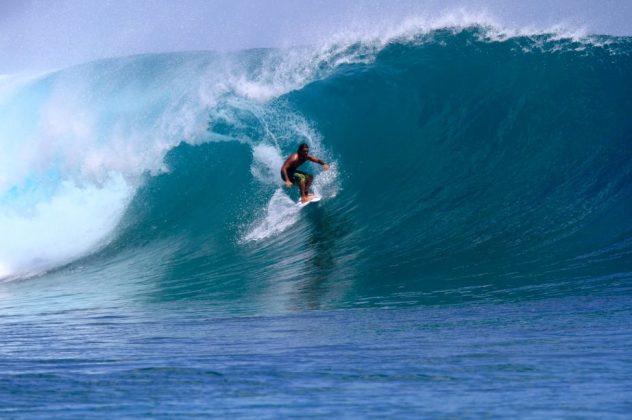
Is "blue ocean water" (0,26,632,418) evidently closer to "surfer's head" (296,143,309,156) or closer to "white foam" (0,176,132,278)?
"white foam" (0,176,132,278)

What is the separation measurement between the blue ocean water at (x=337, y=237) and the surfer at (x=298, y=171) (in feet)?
1.24

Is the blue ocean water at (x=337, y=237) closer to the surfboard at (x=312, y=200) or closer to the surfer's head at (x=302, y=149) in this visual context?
the surfboard at (x=312, y=200)

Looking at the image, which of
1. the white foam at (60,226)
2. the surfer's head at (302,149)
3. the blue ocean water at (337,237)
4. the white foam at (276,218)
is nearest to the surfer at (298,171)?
the surfer's head at (302,149)

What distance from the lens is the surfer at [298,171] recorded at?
11565mm

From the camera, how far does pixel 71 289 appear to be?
1016 centimetres

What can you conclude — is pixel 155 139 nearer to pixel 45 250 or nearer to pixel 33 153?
pixel 45 250

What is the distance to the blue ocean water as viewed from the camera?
4.34 meters

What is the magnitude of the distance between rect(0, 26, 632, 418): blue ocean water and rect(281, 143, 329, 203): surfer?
0.38 meters

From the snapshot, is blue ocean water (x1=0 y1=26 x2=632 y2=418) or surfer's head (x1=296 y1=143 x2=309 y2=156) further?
surfer's head (x1=296 y1=143 x2=309 y2=156)

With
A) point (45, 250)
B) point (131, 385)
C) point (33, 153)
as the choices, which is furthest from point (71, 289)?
point (33, 153)

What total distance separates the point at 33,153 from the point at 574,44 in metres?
11.7

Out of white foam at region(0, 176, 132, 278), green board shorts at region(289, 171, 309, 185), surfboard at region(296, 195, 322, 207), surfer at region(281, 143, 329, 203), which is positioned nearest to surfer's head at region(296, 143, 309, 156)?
surfer at region(281, 143, 329, 203)

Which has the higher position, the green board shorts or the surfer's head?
the surfer's head

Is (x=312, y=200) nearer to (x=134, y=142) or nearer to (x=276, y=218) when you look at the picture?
(x=276, y=218)
